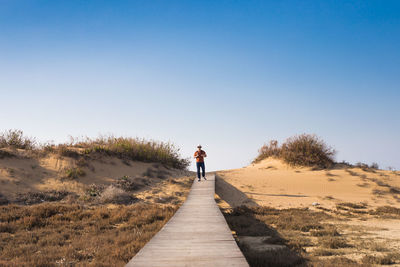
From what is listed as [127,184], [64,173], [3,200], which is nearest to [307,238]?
[127,184]

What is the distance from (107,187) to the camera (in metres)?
17.3

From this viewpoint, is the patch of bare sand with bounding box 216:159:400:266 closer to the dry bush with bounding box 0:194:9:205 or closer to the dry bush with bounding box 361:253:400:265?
the dry bush with bounding box 361:253:400:265

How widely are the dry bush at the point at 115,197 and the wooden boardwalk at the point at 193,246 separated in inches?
286

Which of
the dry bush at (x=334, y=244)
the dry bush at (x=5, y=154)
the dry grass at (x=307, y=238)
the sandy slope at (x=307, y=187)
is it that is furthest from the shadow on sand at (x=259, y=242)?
the dry bush at (x=5, y=154)

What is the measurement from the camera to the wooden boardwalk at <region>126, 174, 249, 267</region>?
497cm

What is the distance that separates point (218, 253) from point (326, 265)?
2438 millimetres

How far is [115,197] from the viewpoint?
15906 mm

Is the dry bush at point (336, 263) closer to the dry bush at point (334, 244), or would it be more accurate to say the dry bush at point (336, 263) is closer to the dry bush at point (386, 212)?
the dry bush at point (334, 244)

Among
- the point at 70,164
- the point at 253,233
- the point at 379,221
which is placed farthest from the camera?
the point at 70,164

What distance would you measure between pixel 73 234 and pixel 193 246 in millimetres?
5448

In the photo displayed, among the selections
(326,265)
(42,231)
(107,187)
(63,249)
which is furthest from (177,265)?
(107,187)

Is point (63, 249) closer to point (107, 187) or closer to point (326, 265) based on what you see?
point (326, 265)

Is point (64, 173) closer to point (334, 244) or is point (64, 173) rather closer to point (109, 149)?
point (109, 149)

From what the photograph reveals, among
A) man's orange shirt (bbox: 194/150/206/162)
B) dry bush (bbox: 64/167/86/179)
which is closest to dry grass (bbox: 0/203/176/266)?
dry bush (bbox: 64/167/86/179)
